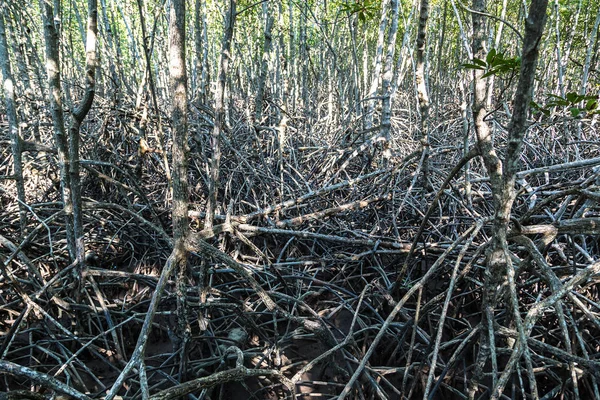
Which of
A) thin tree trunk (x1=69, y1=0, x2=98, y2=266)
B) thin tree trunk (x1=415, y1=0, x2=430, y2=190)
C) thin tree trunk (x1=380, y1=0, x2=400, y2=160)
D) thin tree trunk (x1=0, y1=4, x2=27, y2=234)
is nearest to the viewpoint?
thin tree trunk (x1=69, y1=0, x2=98, y2=266)

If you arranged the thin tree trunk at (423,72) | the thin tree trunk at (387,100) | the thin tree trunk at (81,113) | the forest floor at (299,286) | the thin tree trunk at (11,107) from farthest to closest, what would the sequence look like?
the thin tree trunk at (387,100)
the thin tree trunk at (423,72)
the thin tree trunk at (11,107)
the thin tree trunk at (81,113)
the forest floor at (299,286)

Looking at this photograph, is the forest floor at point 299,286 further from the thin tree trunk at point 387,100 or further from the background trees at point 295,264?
the thin tree trunk at point 387,100

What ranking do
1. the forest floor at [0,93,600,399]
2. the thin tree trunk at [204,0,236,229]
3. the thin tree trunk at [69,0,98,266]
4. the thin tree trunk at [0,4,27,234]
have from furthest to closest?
the thin tree trunk at [0,4,27,234] → the thin tree trunk at [204,0,236,229] → the thin tree trunk at [69,0,98,266] → the forest floor at [0,93,600,399]

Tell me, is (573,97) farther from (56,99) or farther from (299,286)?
(56,99)

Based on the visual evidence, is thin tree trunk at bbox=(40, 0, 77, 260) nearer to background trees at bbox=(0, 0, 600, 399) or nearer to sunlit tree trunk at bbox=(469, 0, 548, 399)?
background trees at bbox=(0, 0, 600, 399)

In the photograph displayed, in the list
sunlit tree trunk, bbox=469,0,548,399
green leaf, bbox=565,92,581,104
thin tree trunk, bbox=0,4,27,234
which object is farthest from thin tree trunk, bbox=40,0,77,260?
green leaf, bbox=565,92,581,104

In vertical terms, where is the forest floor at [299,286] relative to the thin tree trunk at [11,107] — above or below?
below

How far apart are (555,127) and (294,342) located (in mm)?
3679

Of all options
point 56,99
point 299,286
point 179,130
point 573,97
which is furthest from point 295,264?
point 573,97

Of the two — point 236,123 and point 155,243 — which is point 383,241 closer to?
point 155,243

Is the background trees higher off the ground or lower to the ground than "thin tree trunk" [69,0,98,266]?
lower

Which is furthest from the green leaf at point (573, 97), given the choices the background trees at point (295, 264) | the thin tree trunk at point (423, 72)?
the thin tree trunk at point (423, 72)

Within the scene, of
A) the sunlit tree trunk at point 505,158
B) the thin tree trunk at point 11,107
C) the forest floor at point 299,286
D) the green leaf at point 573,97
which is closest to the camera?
the sunlit tree trunk at point 505,158

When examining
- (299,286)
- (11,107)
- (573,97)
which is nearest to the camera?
(573,97)
